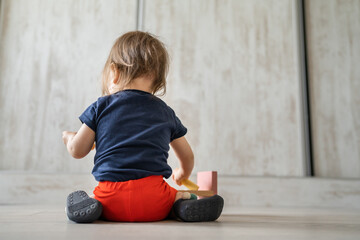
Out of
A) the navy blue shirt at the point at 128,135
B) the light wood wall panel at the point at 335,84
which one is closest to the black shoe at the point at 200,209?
the navy blue shirt at the point at 128,135

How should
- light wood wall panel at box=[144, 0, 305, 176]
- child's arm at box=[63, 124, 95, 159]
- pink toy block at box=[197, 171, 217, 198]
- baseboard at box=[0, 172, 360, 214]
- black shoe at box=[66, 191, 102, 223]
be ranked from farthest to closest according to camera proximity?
1. light wood wall panel at box=[144, 0, 305, 176]
2. baseboard at box=[0, 172, 360, 214]
3. pink toy block at box=[197, 171, 217, 198]
4. child's arm at box=[63, 124, 95, 159]
5. black shoe at box=[66, 191, 102, 223]

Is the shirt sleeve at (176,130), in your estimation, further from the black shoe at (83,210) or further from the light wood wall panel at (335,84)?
the light wood wall panel at (335,84)

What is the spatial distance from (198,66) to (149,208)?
3.58 feet

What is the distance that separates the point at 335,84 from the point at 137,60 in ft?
4.34

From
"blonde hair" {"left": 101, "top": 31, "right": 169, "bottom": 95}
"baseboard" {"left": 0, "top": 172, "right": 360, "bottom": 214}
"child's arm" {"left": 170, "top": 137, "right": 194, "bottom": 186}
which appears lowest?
"baseboard" {"left": 0, "top": 172, "right": 360, "bottom": 214}

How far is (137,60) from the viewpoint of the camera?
852 mm

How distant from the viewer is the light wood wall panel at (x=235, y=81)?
5.47 feet

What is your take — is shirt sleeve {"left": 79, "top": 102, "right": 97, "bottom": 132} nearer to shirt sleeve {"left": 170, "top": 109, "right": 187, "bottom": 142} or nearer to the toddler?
the toddler

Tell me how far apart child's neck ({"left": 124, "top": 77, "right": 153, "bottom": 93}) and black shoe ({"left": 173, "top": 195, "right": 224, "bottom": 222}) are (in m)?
0.32

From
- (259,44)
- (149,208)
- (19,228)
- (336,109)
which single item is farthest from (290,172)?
(19,228)

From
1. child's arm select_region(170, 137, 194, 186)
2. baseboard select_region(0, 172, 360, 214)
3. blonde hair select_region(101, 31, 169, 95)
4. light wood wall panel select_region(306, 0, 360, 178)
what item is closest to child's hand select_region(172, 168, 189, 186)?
child's arm select_region(170, 137, 194, 186)

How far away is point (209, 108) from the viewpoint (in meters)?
1.70

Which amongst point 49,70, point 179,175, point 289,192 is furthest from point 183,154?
point 49,70

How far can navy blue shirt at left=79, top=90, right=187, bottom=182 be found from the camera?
2.57 feet
